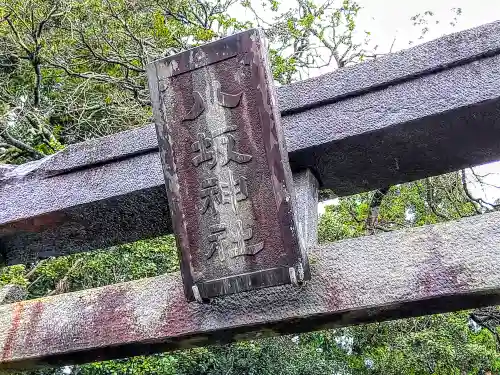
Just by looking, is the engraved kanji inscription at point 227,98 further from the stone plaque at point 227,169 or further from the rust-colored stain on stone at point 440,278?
the rust-colored stain on stone at point 440,278

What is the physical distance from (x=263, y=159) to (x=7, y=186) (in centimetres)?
101

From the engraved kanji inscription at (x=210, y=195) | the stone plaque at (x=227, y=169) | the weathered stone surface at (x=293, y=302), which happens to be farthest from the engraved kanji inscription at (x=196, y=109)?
the weathered stone surface at (x=293, y=302)

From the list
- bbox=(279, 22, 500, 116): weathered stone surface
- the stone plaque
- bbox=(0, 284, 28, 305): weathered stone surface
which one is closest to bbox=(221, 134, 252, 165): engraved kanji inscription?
the stone plaque

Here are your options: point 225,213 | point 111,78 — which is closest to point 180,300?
point 225,213

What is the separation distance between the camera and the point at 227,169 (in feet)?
4.29

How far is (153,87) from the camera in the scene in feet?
4.62

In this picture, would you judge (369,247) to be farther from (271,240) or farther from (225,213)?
(225,213)

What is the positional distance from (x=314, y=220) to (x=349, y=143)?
0.85 ft

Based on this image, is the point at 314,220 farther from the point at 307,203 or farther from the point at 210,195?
the point at 210,195

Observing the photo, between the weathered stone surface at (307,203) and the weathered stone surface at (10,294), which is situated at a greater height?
the weathered stone surface at (307,203)

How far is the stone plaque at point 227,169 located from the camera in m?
1.23

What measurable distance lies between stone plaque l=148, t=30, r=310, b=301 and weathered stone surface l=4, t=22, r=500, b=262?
202 mm

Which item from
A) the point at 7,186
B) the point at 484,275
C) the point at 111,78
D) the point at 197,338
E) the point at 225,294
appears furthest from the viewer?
the point at 111,78

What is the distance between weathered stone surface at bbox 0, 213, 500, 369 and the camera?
118 centimetres
